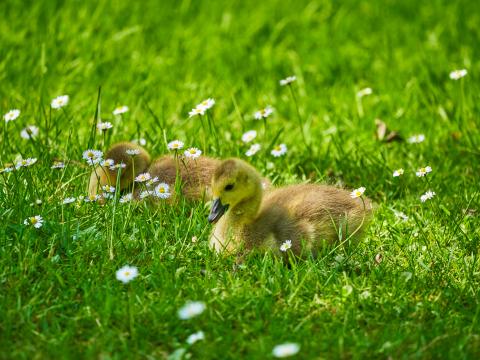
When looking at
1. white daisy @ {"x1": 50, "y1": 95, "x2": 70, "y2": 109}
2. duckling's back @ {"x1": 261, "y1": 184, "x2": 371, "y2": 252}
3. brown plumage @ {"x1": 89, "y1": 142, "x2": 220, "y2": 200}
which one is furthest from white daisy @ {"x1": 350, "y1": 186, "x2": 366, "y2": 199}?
white daisy @ {"x1": 50, "y1": 95, "x2": 70, "y2": 109}

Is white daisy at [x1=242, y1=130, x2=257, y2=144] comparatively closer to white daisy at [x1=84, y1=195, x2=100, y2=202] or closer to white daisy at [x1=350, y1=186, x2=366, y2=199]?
white daisy at [x1=350, y1=186, x2=366, y2=199]

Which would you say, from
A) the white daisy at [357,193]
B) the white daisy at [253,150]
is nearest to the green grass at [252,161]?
the white daisy at [253,150]

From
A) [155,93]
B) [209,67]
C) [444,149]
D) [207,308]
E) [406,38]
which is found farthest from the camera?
[406,38]

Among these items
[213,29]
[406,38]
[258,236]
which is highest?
[258,236]

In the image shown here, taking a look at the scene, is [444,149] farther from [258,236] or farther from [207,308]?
[207,308]

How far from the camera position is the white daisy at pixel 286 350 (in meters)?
3.13

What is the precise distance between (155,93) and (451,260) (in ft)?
10.5

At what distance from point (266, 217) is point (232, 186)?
0.23 m

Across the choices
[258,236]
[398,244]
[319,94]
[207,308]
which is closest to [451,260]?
[398,244]

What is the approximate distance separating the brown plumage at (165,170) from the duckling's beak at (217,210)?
393 mm

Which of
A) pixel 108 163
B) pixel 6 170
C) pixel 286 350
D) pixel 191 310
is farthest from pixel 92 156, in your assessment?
pixel 286 350

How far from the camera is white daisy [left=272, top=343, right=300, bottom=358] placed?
3.13 meters

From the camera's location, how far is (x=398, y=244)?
14.0ft

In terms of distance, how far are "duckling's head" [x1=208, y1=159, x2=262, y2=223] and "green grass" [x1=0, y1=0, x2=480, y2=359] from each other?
19cm
